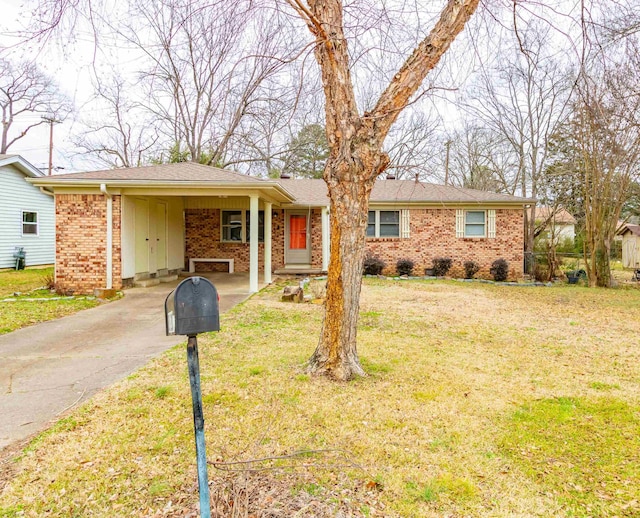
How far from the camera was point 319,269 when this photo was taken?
555 inches

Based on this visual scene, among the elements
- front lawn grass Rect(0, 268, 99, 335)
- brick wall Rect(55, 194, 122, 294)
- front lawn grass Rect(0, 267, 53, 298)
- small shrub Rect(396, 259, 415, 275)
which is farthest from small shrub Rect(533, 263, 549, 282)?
front lawn grass Rect(0, 267, 53, 298)

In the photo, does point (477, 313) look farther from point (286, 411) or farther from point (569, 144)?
point (569, 144)

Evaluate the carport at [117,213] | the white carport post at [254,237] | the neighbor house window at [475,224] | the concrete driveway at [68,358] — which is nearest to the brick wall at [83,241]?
the carport at [117,213]

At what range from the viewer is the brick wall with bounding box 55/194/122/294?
389 inches

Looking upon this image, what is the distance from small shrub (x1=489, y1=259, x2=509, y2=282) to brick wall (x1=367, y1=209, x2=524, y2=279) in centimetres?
38

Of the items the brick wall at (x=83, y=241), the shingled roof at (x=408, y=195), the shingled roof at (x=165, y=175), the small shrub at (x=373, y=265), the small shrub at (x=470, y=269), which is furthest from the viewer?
the small shrub at (x=470, y=269)

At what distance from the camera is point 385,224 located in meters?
15.2

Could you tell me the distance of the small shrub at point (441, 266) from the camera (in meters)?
14.8

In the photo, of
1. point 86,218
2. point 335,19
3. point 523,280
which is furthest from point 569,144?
point 86,218

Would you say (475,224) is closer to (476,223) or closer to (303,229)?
(476,223)

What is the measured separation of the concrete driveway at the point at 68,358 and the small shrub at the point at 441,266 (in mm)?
8877

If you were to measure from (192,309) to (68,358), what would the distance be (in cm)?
412

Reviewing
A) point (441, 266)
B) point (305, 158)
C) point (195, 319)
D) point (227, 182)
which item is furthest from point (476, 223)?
point (195, 319)

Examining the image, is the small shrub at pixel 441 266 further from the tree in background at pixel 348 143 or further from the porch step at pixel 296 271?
the tree in background at pixel 348 143
